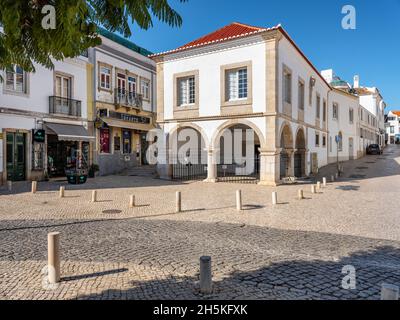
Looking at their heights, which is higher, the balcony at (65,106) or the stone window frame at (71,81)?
the stone window frame at (71,81)

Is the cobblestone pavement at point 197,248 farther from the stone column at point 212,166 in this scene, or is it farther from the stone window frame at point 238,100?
the stone window frame at point 238,100

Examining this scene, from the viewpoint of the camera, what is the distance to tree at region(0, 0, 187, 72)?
1840mm

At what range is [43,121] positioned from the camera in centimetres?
1872

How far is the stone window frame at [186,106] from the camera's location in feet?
63.2

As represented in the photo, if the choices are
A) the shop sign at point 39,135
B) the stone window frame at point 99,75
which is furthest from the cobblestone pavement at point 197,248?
the stone window frame at point 99,75

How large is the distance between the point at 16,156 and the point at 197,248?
15913 mm

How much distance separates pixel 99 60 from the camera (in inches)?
884

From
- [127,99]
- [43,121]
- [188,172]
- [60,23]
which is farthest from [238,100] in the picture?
[60,23]

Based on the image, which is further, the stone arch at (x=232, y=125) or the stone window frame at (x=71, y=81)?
the stone window frame at (x=71, y=81)

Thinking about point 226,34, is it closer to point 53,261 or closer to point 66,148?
point 66,148

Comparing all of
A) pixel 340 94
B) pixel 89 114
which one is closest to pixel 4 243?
pixel 89 114

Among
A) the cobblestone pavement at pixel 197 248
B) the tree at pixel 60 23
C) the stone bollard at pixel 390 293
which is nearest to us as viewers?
the tree at pixel 60 23

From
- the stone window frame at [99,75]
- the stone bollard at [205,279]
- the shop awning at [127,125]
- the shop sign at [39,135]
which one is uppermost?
the stone window frame at [99,75]

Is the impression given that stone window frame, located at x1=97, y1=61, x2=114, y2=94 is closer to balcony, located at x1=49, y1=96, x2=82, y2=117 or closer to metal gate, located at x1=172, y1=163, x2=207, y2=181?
balcony, located at x1=49, y1=96, x2=82, y2=117
